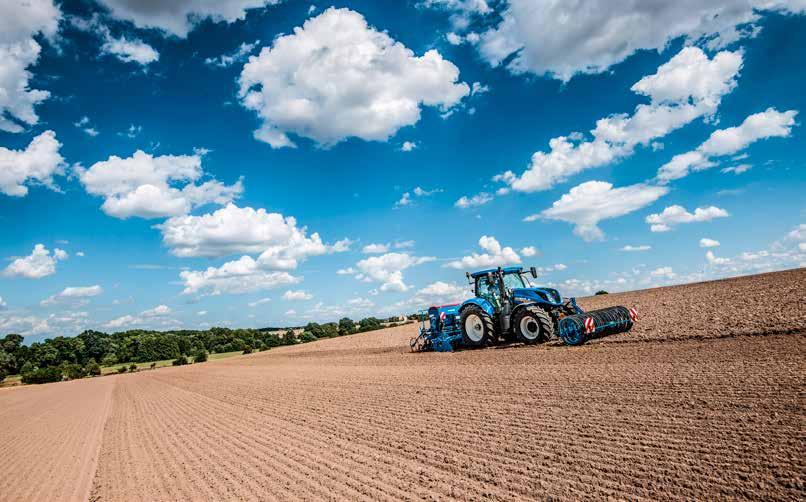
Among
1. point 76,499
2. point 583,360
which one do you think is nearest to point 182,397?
point 76,499

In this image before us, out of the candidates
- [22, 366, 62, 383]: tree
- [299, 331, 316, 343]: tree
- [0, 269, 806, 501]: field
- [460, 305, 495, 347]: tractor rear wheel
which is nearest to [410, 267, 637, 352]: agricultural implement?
[460, 305, 495, 347]: tractor rear wheel

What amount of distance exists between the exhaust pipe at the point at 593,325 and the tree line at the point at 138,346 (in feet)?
146

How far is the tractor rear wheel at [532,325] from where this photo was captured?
13547mm

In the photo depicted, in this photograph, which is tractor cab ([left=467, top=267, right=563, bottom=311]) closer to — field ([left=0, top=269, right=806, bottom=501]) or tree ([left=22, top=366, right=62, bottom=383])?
field ([left=0, top=269, right=806, bottom=501])

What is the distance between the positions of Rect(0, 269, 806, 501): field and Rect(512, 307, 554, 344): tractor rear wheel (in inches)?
33.3

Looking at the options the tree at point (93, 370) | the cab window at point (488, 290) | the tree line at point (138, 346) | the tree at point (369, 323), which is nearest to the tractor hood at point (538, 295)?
the cab window at point (488, 290)

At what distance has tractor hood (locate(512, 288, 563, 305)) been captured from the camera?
14.2 m

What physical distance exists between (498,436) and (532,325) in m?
8.62

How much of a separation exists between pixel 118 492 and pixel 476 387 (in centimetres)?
622

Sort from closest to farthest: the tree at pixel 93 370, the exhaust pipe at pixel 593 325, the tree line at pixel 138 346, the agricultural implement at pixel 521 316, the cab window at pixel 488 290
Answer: the exhaust pipe at pixel 593 325
the agricultural implement at pixel 521 316
the cab window at pixel 488 290
the tree at pixel 93 370
the tree line at pixel 138 346

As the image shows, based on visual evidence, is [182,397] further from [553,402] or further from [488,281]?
[553,402]

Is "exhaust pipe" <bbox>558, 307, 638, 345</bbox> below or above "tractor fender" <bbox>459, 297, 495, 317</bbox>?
below

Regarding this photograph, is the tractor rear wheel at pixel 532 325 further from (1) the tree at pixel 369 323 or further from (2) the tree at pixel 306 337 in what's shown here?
(2) the tree at pixel 306 337

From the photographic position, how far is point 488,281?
50.7 ft
